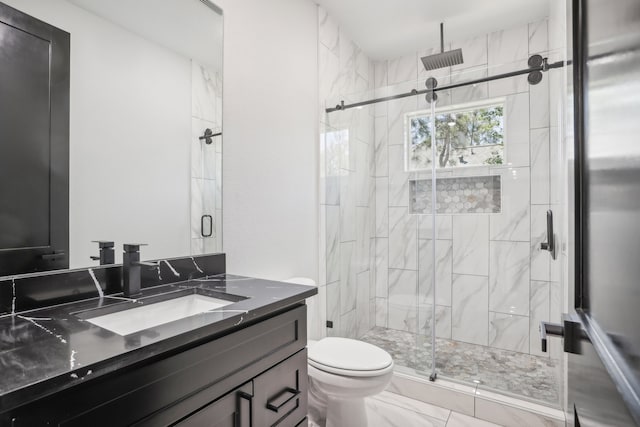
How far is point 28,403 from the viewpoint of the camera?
57cm

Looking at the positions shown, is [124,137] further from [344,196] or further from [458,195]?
[458,195]

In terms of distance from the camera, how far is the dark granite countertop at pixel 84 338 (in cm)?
60

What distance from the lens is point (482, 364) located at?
2.36m

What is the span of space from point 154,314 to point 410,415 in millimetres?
1650

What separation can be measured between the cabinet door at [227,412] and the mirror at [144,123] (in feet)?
2.23

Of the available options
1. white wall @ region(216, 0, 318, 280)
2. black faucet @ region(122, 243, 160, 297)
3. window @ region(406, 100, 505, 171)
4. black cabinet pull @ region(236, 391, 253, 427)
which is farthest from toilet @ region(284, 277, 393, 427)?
window @ region(406, 100, 505, 171)

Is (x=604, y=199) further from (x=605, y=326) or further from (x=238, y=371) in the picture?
(x=238, y=371)

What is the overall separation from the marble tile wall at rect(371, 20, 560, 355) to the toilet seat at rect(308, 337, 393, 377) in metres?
0.96

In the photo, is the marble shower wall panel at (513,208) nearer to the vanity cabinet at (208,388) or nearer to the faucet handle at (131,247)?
the vanity cabinet at (208,388)

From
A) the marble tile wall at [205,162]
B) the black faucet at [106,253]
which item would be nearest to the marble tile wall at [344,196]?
the marble tile wall at [205,162]

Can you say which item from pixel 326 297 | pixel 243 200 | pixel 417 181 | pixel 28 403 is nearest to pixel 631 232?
pixel 28 403

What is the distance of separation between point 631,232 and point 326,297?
7.58 ft

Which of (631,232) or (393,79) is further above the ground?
(393,79)

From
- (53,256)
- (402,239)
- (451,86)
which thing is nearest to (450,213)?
(402,239)
